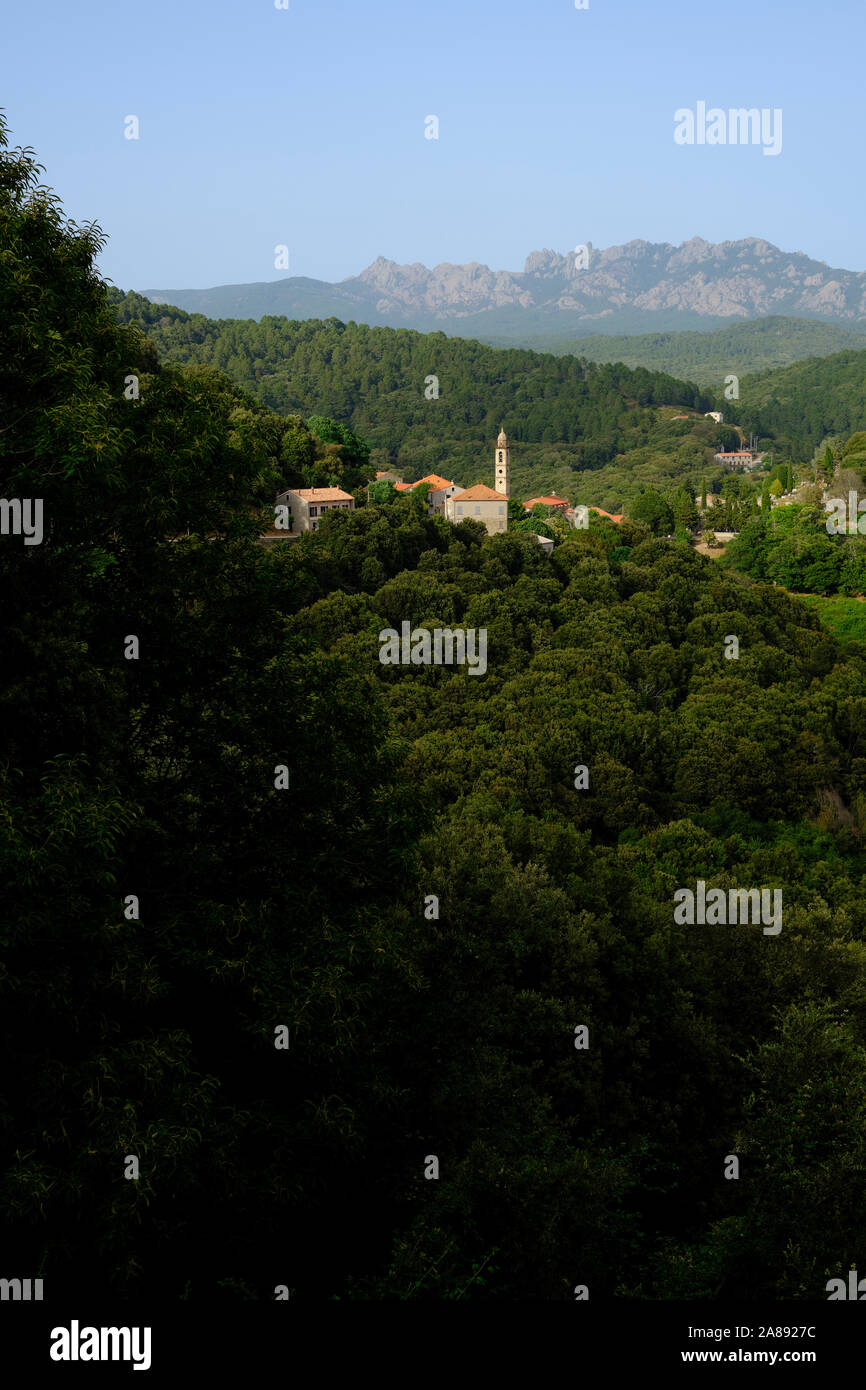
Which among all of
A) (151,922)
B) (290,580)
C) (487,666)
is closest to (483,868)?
(290,580)

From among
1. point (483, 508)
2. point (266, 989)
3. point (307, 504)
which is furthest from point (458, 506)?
point (266, 989)

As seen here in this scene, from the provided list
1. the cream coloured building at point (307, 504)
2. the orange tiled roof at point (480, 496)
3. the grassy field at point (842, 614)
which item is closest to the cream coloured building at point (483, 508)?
the orange tiled roof at point (480, 496)

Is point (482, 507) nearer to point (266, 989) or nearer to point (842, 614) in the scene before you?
point (842, 614)

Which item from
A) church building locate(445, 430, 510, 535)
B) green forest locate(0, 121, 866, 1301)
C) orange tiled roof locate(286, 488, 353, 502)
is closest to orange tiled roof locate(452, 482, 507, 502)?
church building locate(445, 430, 510, 535)

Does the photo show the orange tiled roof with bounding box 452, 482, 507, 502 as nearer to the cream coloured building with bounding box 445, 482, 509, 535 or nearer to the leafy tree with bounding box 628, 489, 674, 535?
the cream coloured building with bounding box 445, 482, 509, 535

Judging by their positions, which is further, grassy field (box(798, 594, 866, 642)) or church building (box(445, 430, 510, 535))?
church building (box(445, 430, 510, 535))

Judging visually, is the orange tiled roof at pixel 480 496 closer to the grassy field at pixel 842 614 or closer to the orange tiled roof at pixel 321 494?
the grassy field at pixel 842 614

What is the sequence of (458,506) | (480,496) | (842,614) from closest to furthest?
(842,614)
(480,496)
(458,506)
